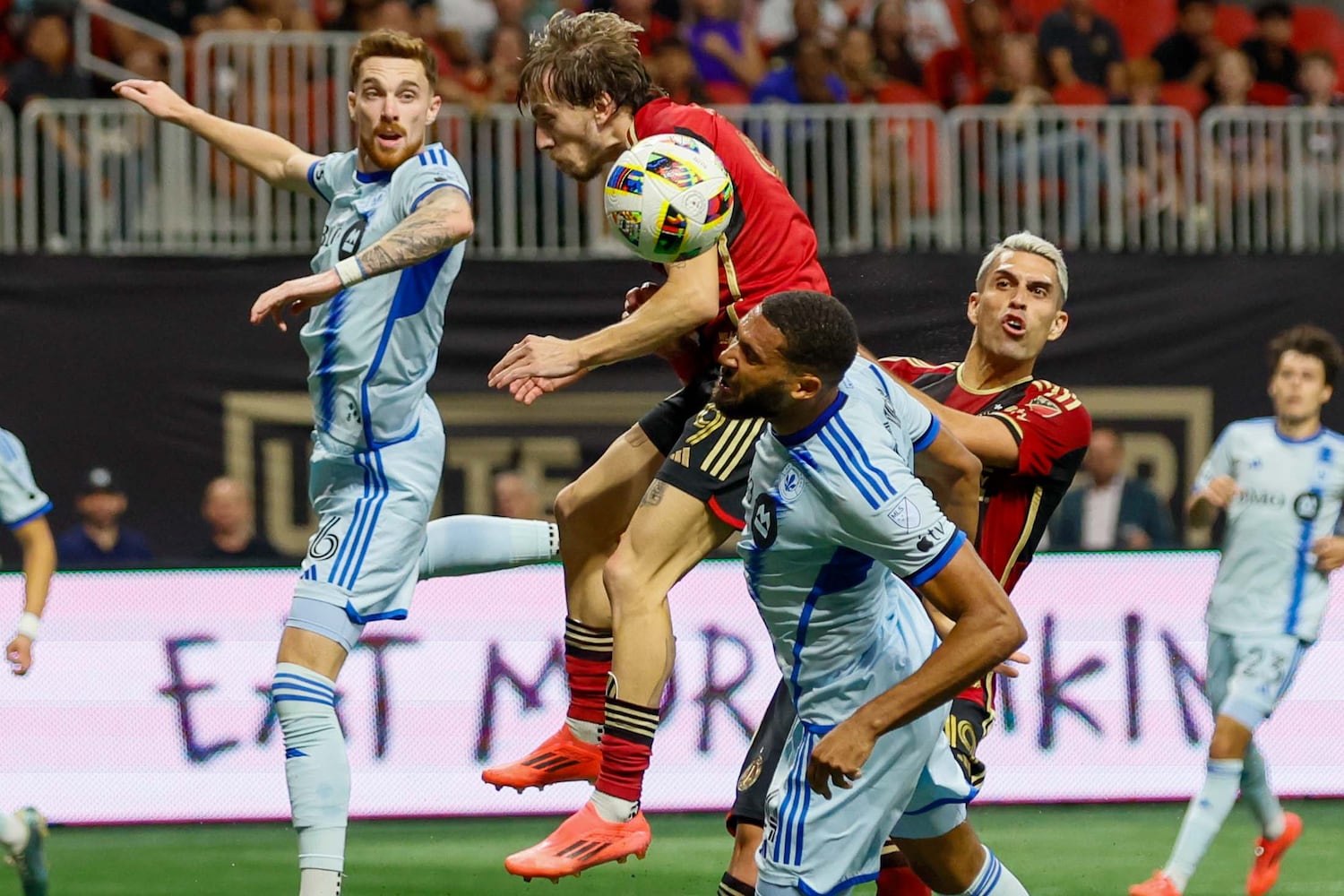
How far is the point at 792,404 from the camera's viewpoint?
14.9 ft

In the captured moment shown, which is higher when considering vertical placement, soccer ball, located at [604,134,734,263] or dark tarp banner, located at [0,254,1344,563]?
soccer ball, located at [604,134,734,263]

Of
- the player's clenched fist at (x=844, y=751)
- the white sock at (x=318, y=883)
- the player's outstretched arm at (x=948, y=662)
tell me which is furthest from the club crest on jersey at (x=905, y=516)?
the white sock at (x=318, y=883)

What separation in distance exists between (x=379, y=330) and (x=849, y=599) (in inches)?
82.1

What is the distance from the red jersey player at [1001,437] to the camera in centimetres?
559

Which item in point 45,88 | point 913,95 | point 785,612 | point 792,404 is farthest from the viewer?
point 913,95

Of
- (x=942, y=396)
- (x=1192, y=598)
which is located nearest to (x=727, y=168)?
(x=942, y=396)

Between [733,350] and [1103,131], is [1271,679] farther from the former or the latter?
[1103,131]

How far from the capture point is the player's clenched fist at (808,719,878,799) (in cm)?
450

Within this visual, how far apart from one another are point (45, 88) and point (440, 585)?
4.84 metres

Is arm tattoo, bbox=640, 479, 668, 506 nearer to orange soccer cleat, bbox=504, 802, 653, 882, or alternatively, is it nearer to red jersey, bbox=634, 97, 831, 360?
red jersey, bbox=634, 97, 831, 360

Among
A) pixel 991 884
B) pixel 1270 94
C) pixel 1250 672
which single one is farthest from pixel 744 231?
pixel 1270 94

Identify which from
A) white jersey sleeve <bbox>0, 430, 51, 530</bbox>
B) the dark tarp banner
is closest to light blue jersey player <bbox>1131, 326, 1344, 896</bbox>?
the dark tarp banner

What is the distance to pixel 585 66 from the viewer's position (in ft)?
18.9

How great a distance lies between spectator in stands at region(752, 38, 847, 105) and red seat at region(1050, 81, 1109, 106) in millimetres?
1609
